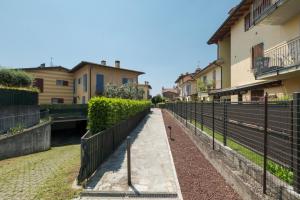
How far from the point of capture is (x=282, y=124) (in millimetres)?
3949

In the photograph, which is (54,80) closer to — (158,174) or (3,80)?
(3,80)

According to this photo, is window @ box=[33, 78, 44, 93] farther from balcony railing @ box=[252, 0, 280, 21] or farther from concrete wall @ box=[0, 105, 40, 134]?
balcony railing @ box=[252, 0, 280, 21]

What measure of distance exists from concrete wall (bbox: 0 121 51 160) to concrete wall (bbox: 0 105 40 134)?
1130 millimetres

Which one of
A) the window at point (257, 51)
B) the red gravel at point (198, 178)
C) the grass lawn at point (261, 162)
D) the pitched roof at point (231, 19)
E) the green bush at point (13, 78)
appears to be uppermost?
the pitched roof at point (231, 19)

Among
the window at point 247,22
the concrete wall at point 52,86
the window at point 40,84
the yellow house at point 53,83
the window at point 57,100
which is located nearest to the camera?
the window at point 247,22

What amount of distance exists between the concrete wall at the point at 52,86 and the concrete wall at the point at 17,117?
536 inches

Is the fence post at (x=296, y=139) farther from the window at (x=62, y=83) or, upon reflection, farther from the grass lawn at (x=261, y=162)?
the window at (x=62, y=83)

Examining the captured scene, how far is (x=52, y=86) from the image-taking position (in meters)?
31.8

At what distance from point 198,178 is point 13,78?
62.1ft

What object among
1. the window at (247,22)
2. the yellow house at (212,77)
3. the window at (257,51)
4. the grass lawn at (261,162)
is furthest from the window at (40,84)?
the grass lawn at (261,162)

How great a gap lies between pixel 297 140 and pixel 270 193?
3.83 ft

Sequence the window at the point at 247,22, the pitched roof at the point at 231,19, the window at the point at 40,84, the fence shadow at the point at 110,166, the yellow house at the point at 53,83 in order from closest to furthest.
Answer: the fence shadow at the point at 110,166 → the pitched roof at the point at 231,19 → the window at the point at 247,22 → the window at the point at 40,84 → the yellow house at the point at 53,83

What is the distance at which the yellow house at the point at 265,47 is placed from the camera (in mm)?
10906

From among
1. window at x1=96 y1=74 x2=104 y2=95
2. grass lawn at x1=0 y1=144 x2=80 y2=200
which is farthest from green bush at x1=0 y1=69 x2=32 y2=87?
grass lawn at x1=0 y1=144 x2=80 y2=200
